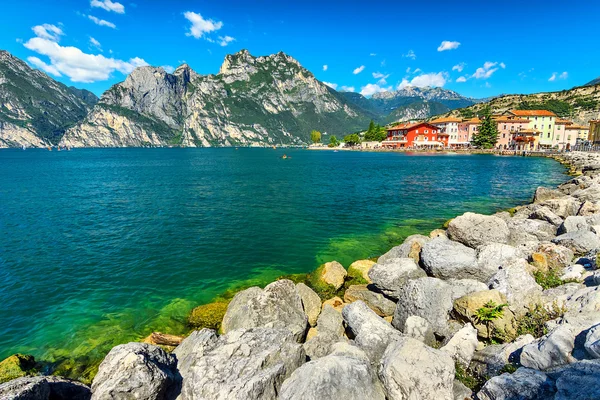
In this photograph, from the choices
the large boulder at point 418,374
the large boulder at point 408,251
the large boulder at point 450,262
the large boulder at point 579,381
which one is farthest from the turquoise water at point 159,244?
the large boulder at point 579,381

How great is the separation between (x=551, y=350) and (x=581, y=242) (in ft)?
35.2

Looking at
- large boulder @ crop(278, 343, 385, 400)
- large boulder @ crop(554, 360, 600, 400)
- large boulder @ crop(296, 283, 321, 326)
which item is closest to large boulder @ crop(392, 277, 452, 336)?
large boulder @ crop(296, 283, 321, 326)

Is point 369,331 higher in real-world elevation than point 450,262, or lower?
lower

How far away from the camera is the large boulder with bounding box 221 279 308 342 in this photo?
36.0ft

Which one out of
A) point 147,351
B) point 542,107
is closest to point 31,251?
point 147,351

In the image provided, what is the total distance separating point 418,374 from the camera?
688 cm

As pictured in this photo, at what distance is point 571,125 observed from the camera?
145 metres

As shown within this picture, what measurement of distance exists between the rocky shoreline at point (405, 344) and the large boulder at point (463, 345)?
0.03 metres

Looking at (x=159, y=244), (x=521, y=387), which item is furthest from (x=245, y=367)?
(x=159, y=244)

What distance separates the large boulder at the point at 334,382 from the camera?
21.2 feet

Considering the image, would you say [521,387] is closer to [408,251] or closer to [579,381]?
[579,381]

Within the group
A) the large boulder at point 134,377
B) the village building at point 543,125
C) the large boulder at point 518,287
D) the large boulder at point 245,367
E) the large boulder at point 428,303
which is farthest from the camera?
the village building at point 543,125

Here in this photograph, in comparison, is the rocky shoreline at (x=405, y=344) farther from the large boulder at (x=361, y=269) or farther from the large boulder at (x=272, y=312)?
the large boulder at (x=361, y=269)

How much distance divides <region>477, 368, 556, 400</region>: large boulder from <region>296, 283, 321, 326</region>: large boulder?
23.7 ft
